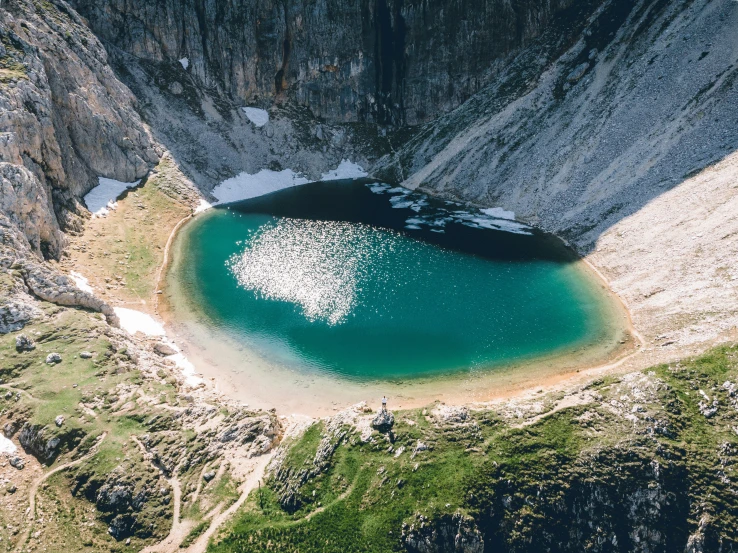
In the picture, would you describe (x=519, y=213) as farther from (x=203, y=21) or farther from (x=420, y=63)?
(x=203, y=21)

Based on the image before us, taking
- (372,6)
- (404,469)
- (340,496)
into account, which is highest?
(372,6)

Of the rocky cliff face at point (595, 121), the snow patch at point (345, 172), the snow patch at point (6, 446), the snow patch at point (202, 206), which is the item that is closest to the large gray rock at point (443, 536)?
the snow patch at point (6, 446)

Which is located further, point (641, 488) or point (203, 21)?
point (203, 21)

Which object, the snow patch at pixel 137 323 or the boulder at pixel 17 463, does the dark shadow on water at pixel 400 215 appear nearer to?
the snow patch at pixel 137 323

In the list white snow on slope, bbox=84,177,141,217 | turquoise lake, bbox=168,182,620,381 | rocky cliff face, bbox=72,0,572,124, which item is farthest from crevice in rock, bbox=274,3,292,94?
white snow on slope, bbox=84,177,141,217

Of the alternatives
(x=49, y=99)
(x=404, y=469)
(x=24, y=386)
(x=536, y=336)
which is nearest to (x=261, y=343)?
(x=24, y=386)

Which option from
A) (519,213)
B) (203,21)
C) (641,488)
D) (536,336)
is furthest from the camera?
(203,21)

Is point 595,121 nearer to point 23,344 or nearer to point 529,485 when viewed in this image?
point 529,485
